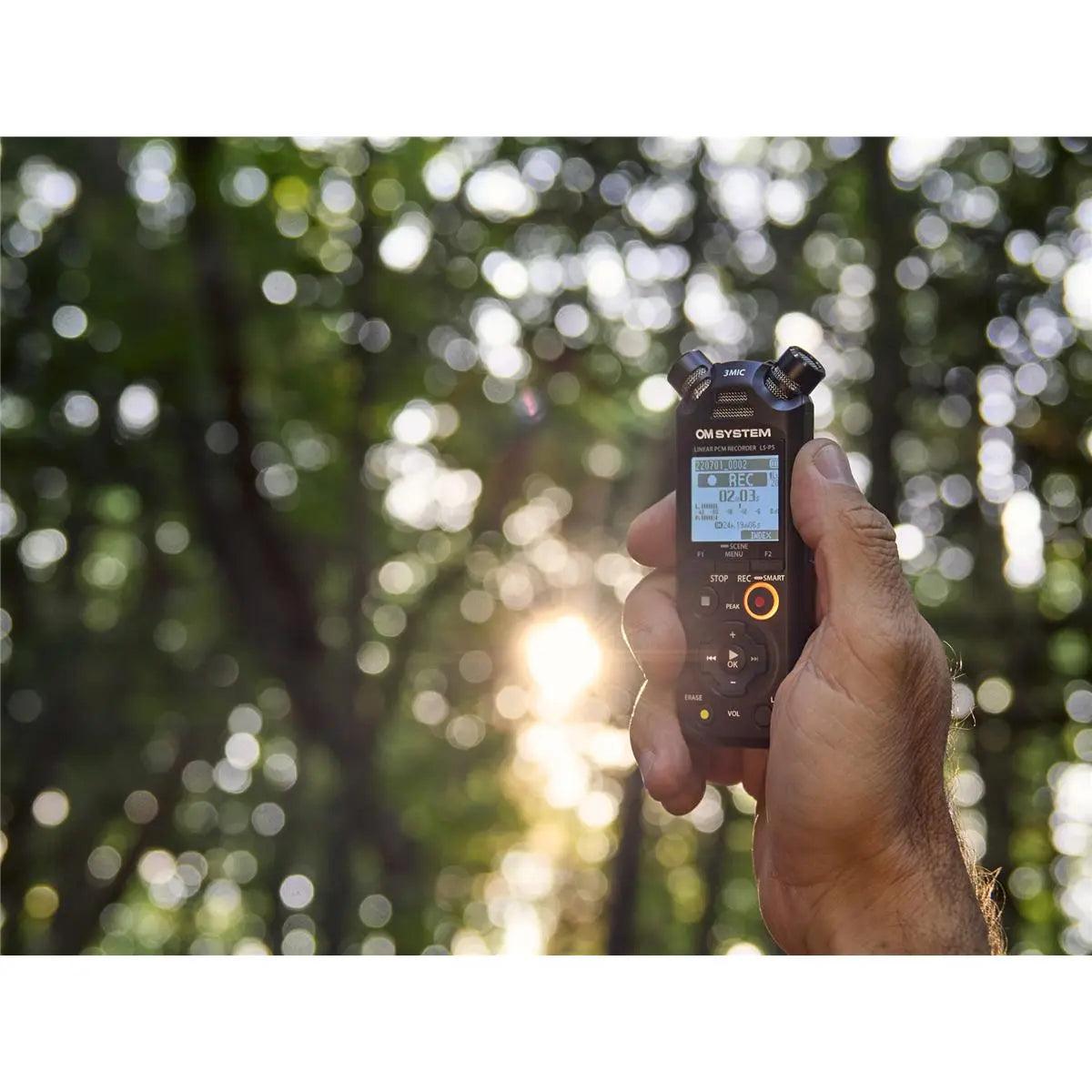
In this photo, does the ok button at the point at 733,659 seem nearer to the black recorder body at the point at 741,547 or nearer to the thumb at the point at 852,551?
the black recorder body at the point at 741,547

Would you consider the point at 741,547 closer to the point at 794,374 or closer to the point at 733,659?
the point at 733,659

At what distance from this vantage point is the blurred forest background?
10477 mm

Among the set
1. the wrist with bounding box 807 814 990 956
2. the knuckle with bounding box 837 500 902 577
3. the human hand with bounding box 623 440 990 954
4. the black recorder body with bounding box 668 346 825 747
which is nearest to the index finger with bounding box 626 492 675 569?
the black recorder body with bounding box 668 346 825 747

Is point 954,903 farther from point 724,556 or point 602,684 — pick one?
point 602,684

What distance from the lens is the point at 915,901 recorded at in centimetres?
308

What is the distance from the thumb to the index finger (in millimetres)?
521

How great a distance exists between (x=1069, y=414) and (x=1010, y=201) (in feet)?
7.22

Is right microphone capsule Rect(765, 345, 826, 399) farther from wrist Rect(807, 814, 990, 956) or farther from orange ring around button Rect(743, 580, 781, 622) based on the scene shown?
wrist Rect(807, 814, 990, 956)

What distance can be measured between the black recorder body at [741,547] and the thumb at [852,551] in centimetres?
17

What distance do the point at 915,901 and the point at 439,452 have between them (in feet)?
31.1

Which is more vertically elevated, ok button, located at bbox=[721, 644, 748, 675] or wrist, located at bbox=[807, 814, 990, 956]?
ok button, located at bbox=[721, 644, 748, 675]

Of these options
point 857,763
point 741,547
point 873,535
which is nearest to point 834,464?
point 873,535

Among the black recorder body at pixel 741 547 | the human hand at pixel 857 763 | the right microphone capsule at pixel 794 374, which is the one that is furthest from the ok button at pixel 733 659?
the right microphone capsule at pixel 794 374

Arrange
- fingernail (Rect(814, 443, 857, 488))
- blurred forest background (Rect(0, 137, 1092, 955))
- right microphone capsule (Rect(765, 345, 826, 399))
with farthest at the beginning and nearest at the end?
blurred forest background (Rect(0, 137, 1092, 955))
right microphone capsule (Rect(765, 345, 826, 399))
fingernail (Rect(814, 443, 857, 488))
